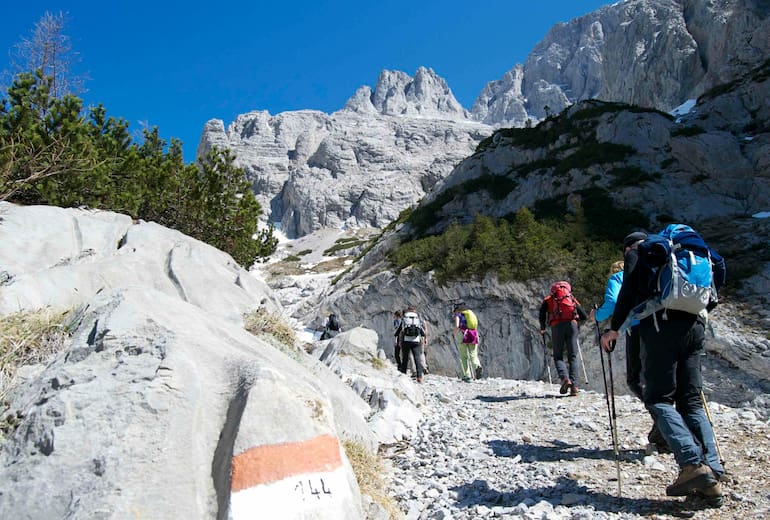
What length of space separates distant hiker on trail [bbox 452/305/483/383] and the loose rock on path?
17.7ft

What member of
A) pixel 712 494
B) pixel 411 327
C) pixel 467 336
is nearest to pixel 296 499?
pixel 712 494

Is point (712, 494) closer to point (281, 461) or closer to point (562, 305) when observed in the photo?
point (281, 461)

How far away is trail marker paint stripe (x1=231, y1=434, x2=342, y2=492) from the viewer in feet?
11.6

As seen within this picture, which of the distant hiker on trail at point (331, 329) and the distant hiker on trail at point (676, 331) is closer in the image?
the distant hiker on trail at point (676, 331)

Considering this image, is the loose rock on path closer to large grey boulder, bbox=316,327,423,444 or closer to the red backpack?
large grey boulder, bbox=316,327,423,444

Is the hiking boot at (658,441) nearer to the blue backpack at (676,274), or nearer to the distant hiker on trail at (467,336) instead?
the blue backpack at (676,274)

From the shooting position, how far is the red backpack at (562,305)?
32.7 ft

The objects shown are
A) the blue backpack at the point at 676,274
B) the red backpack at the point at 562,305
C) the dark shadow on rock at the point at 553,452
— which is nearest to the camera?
the blue backpack at the point at 676,274

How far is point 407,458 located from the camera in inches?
273

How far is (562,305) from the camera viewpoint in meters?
10.1

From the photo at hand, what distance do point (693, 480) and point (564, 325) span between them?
5.90m

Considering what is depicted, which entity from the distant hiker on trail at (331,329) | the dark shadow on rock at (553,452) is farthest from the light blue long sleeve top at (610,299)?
the distant hiker on trail at (331,329)

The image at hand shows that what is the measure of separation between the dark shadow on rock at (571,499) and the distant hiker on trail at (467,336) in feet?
30.4

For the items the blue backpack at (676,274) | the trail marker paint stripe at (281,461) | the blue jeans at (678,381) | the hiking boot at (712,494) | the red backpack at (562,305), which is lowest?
the hiking boot at (712,494)
